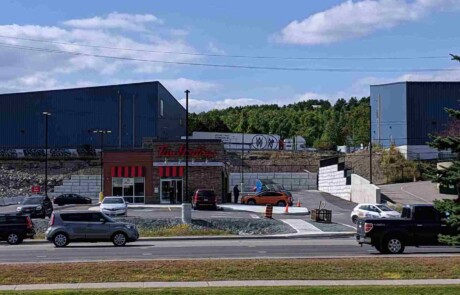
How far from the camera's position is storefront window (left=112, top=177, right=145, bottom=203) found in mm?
67812

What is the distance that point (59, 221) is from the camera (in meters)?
31.2

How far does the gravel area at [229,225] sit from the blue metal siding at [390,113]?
53.0m

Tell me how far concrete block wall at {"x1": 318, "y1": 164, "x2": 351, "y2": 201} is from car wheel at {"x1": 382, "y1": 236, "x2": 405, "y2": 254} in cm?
4544

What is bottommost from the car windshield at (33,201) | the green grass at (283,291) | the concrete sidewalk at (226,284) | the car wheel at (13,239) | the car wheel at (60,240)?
the car wheel at (13,239)

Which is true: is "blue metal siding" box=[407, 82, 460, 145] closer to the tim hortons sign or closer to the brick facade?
the brick facade

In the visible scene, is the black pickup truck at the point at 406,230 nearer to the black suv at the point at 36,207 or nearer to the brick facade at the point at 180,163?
the black suv at the point at 36,207

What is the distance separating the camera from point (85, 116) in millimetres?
93250

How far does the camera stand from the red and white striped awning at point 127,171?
6712 cm

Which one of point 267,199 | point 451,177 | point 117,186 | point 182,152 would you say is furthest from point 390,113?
point 451,177

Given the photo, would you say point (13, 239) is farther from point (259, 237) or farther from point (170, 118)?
point (170, 118)

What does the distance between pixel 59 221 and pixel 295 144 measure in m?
103

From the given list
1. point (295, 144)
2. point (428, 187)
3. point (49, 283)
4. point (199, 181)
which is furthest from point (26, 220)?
point (295, 144)

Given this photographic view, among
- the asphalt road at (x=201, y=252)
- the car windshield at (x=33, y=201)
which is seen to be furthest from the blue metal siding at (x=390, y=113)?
the asphalt road at (x=201, y=252)

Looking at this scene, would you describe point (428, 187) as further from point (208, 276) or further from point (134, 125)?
point (208, 276)
